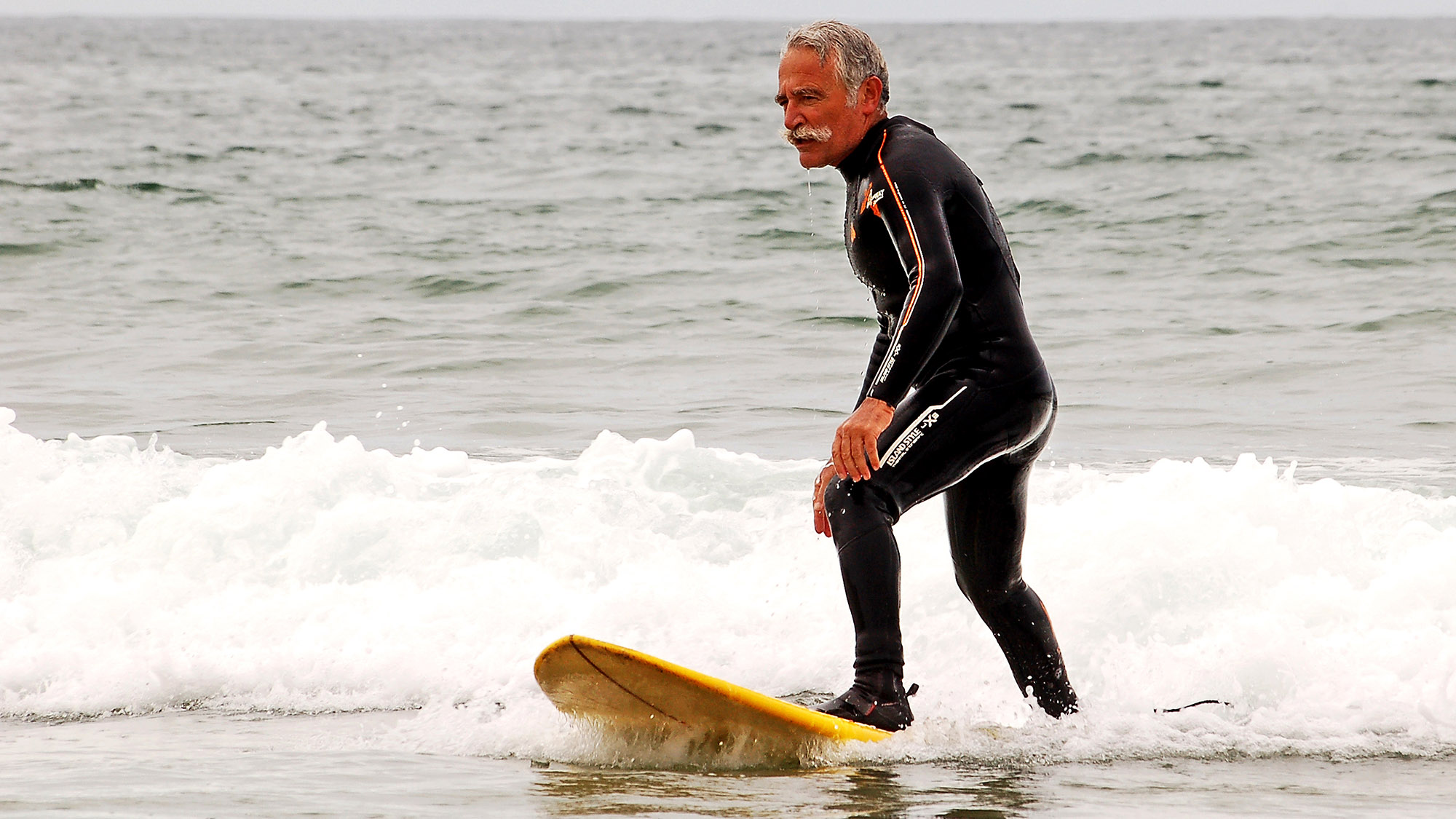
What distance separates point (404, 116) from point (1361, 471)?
103 feet

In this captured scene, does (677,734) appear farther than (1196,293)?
No

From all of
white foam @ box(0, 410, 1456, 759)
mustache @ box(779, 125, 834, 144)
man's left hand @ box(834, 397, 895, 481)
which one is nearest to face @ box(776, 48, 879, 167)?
mustache @ box(779, 125, 834, 144)

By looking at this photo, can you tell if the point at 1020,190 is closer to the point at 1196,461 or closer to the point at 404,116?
the point at 1196,461

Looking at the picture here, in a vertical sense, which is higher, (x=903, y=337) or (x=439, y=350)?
(x=903, y=337)

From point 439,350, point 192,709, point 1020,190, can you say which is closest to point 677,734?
point 192,709

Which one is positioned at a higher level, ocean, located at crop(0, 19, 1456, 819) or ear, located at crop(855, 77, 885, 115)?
ear, located at crop(855, 77, 885, 115)

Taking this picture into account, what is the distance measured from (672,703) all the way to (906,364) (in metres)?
1.11

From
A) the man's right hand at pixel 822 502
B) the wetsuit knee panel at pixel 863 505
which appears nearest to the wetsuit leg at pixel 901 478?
the wetsuit knee panel at pixel 863 505

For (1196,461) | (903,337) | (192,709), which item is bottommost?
(192,709)

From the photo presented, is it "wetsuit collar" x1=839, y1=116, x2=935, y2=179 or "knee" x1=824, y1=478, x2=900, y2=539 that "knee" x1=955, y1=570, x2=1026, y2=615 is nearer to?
"knee" x1=824, y1=478, x2=900, y2=539

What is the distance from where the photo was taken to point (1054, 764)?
4195 millimetres

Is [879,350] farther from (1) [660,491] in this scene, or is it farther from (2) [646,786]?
(1) [660,491]

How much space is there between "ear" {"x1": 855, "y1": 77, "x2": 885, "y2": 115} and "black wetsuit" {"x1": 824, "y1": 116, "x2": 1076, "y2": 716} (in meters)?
0.06

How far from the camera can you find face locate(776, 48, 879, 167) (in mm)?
4117
